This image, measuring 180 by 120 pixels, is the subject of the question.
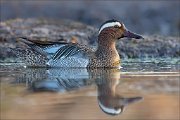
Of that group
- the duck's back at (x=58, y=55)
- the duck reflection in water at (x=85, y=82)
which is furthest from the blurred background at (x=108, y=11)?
the duck reflection in water at (x=85, y=82)

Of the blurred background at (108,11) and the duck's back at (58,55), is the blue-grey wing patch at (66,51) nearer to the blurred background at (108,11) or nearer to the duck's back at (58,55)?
the duck's back at (58,55)

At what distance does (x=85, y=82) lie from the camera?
35.3ft

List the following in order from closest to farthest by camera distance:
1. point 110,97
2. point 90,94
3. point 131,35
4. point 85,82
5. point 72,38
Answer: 1. point 110,97
2. point 90,94
3. point 85,82
4. point 131,35
5. point 72,38

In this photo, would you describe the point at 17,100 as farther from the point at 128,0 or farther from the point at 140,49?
the point at 128,0

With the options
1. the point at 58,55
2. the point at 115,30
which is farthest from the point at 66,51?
the point at 115,30

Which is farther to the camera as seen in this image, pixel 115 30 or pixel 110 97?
pixel 115 30

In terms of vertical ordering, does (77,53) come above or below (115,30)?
below

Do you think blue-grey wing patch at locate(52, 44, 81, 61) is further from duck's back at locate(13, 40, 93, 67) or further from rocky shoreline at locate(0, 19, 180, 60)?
rocky shoreline at locate(0, 19, 180, 60)

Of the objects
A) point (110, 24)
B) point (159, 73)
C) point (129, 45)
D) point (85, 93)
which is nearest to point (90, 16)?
point (129, 45)

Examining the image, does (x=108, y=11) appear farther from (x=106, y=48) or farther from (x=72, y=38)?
(x=106, y=48)

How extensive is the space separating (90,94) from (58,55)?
10.3ft

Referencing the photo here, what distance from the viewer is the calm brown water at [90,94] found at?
877 cm

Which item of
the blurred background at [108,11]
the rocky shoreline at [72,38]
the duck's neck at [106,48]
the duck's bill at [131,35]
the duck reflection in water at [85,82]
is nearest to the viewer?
the duck reflection in water at [85,82]

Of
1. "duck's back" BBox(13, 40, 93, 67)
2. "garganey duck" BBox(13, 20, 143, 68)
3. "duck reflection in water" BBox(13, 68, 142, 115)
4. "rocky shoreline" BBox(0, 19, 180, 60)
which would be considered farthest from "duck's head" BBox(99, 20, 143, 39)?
"rocky shoreline" BBox(0, 19, 180, 60)
